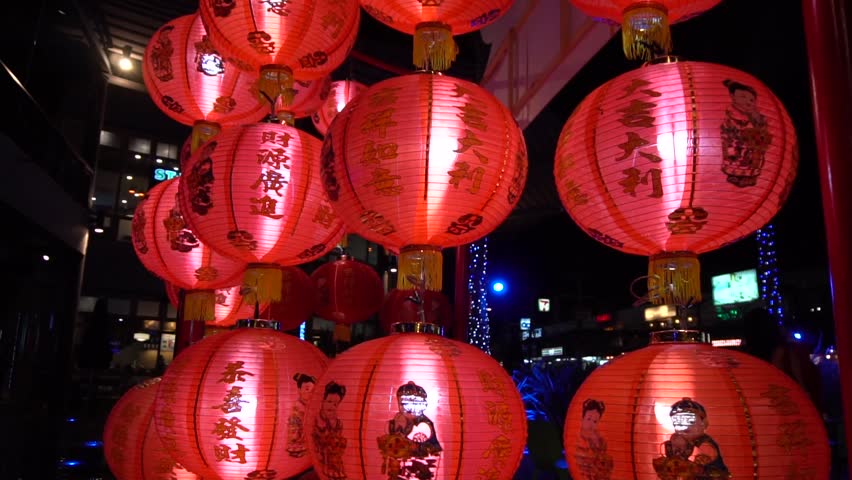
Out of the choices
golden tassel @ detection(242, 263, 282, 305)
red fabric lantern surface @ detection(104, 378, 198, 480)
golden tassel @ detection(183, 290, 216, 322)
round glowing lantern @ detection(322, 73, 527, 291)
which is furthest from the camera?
golden tassel @ detection(183, 290, 216, 322)

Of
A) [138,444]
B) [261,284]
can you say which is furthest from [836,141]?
[138,444]

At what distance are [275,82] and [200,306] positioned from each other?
2.97 feet

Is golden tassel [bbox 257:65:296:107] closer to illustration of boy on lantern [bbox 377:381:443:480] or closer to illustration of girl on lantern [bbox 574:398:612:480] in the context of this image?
illustration of boy on lantern [bbox 377:381:443:480]

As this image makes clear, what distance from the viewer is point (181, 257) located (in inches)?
92.4

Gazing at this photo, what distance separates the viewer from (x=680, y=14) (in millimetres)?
1646

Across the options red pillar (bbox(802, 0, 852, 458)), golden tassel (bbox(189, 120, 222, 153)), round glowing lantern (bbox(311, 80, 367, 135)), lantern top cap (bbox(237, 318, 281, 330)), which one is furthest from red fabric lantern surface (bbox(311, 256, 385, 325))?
red pillar (bbox(802, 0, 852, 458))

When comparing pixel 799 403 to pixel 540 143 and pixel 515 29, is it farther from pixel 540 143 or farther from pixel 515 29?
pixel 540 143

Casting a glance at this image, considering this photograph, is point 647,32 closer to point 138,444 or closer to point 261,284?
point 261,284

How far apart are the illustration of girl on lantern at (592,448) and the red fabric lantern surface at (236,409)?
82 cm

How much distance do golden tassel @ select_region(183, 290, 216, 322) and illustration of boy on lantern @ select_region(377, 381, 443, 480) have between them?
125 cm

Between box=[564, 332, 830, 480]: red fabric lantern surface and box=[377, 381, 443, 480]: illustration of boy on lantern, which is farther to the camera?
box=[377, 381, 443, 480]: illustration of boy on lantern

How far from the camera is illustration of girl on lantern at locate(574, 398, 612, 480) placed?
122cm

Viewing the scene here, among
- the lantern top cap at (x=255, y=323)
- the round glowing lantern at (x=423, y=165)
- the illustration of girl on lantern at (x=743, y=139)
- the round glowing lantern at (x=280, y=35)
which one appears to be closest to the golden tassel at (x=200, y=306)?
the lantern top cap at (x=255, y=323)

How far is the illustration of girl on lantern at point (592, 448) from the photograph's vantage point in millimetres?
1223
